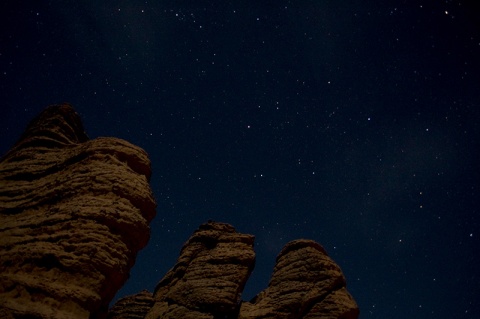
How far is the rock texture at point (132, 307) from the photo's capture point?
85.4ft

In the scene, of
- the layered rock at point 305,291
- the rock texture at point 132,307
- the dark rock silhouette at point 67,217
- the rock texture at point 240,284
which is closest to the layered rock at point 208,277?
the rock texture at point 240,284

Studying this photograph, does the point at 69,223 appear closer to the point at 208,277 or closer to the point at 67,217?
the point at 67,217

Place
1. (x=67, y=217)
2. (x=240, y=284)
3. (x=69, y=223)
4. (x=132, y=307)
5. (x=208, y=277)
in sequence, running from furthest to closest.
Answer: (x=132, y=307)
(x=208, y=277)
(x=240, y=284)
(x=67, y=217)
(x=69, y=223)

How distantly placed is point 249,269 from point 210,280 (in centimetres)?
334

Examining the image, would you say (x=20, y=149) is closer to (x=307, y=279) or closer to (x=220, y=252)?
(x=220, y=252)

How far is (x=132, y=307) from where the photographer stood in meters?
27.0

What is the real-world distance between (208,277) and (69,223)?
1570 centimetres

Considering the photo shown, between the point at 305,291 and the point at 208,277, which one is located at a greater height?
the point at 208,277

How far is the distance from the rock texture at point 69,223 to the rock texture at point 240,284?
1160 centimetres

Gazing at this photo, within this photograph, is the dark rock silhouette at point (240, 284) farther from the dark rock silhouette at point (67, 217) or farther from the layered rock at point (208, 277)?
the dark rock silhouette at point (67, 217)

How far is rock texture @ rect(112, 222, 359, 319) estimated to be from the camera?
66.2 ft

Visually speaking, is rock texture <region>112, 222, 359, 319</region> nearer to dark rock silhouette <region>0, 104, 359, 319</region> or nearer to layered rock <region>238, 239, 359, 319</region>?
layered rock <region>238, 239, 359, 319</region>

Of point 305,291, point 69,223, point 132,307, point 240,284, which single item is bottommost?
point 69,223

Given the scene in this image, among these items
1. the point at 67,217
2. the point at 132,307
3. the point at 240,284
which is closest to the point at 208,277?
the point at 240,284
